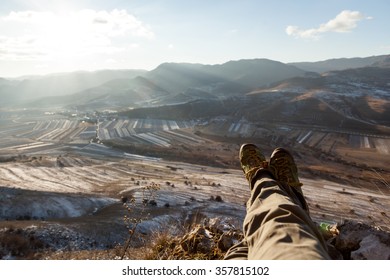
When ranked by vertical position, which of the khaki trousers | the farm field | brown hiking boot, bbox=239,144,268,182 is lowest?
the farm field

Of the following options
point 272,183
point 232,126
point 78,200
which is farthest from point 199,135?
point 272,183

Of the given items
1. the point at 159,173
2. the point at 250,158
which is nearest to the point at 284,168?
the point at 250,158

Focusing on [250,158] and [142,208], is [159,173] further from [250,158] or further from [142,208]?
[250,158]

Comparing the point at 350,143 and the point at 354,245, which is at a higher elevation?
the point at 354,245

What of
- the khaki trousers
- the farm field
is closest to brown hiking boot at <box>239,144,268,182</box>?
the farm field

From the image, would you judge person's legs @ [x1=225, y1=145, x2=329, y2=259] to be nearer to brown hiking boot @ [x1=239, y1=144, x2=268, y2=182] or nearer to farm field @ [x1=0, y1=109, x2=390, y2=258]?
farm field @ [x1=0, y1=109, x2=390, y2=258]

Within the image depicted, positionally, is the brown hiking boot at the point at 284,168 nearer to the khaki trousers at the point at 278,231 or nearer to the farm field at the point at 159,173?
the khaki trousers at the point at 278,231

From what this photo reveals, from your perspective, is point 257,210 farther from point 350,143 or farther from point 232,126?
point 232,126
